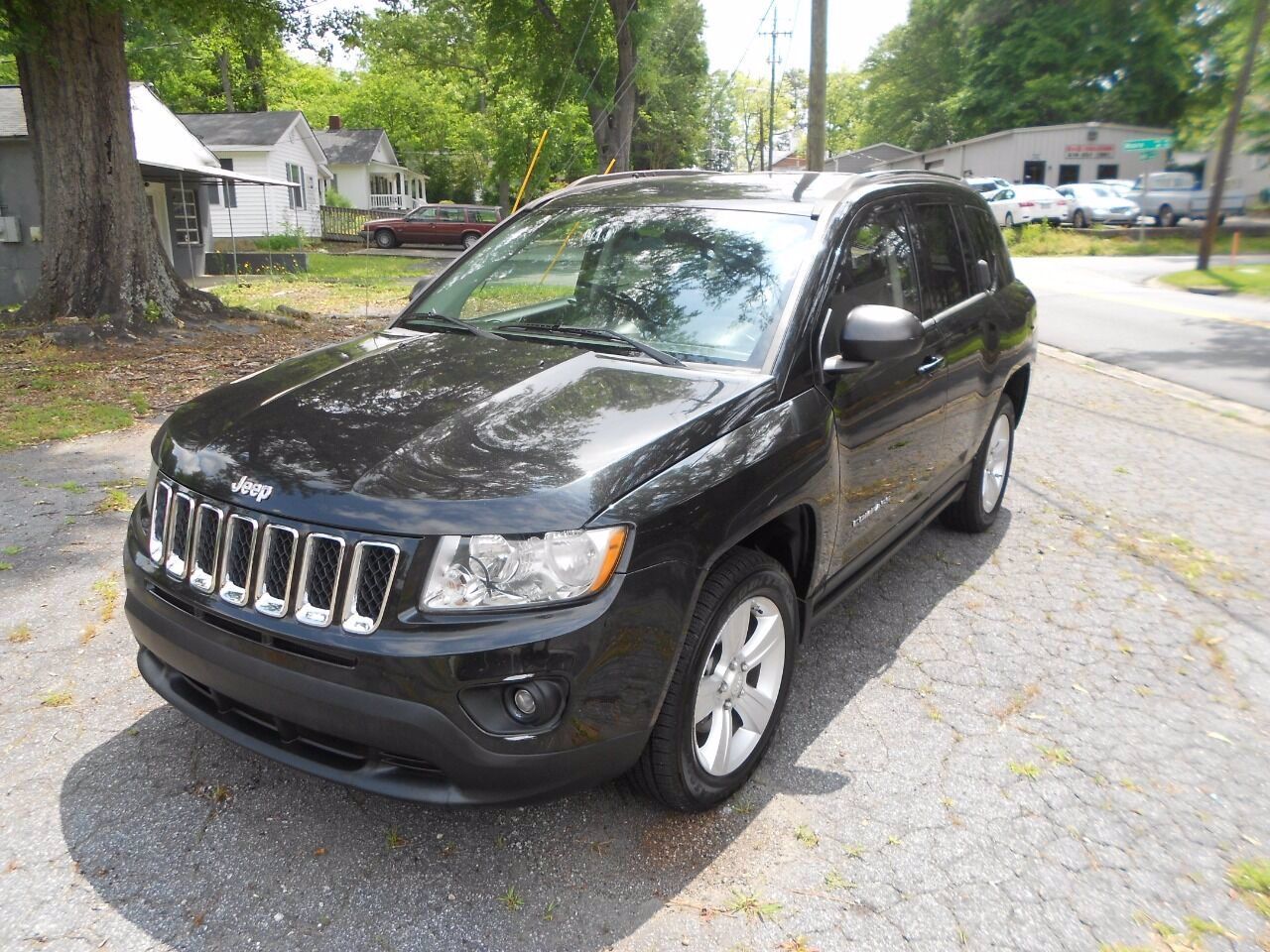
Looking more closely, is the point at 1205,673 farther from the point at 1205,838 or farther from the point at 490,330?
the point at 490,330

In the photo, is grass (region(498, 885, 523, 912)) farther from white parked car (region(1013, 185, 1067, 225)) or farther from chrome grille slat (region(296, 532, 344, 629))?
white parked car (region(1013, 185, 1067, 225))

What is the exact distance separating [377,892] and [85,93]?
1147 centimetres

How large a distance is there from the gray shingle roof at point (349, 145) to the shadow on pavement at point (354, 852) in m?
52.9

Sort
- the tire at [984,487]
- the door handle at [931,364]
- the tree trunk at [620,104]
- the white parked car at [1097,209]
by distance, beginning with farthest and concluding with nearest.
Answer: the white parked car at [1097,209]
the tree trunk at [620,104]
the tire at [984,487]
the door handle at [931,364]

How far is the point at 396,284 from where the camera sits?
872 inches

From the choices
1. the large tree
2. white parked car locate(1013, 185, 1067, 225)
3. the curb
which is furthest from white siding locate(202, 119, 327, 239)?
the curb

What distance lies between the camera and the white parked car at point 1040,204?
113ft

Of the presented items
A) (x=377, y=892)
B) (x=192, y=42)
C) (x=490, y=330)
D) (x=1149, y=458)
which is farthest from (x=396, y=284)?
(x=192, y=42)

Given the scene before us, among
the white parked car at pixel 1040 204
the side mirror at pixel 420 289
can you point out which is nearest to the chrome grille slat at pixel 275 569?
the side mirror at pixel 420 289

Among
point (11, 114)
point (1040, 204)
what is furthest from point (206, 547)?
point (1040, 204)

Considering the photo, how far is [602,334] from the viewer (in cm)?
355

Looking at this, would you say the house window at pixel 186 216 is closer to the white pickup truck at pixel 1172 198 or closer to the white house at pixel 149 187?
the white house at pixel 149 187

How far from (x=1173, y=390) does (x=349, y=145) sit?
49.8 metres

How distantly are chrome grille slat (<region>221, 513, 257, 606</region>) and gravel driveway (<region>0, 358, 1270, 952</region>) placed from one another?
0.78m
